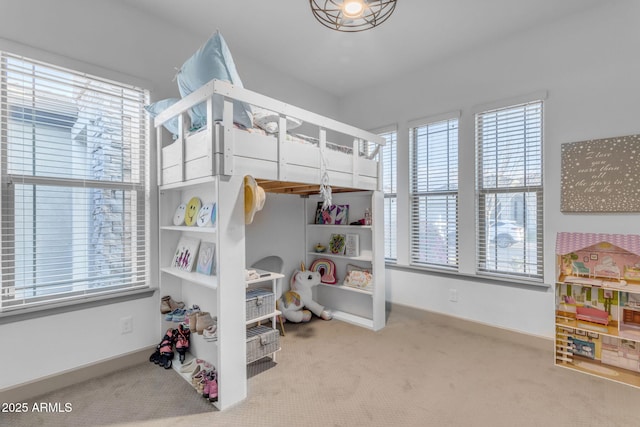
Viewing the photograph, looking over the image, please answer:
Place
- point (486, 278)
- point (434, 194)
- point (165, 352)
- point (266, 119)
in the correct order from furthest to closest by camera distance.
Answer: point (434, 194) < point (486, 278) < point (165, 352) < point (266, 119)

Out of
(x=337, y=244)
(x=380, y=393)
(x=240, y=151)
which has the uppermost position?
(x=240, y=151)

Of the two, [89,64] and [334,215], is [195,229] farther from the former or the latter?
[334,215]

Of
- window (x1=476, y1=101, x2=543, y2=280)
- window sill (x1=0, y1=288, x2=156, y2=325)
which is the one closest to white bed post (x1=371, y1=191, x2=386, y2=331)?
window (x1=476, y1=101, x2=543, y2=280)

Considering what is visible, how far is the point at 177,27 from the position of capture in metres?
2.60

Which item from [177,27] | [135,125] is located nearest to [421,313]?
Result: [135,125]

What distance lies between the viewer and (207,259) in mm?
2131

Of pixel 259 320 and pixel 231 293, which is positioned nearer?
pixel 231 293

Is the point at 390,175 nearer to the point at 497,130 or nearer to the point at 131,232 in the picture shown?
the point at 497,130

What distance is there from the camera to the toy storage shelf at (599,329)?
7.08 ft

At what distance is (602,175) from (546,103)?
0.71 meters

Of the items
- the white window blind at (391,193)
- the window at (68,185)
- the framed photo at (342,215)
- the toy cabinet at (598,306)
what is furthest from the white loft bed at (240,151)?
the toy cabinet at (598,306)

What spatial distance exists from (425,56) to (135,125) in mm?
2672

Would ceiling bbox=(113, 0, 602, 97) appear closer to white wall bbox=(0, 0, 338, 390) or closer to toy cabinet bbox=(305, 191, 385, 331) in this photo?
white wall bbox=(0, 0, 338, 390)

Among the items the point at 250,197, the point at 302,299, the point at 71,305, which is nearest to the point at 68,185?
the point at 71,305
